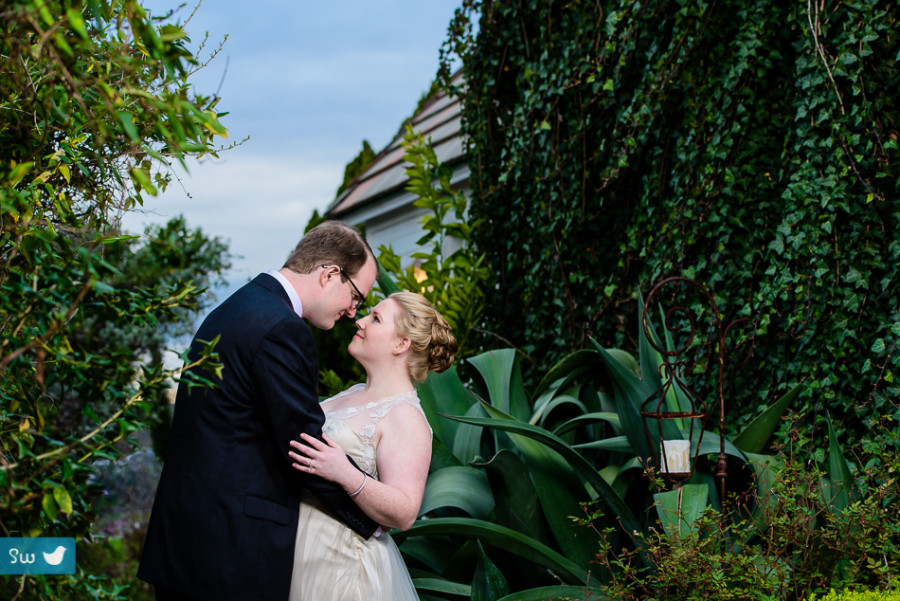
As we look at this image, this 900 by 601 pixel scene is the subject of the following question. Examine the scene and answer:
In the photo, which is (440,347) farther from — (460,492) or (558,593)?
(558,593)

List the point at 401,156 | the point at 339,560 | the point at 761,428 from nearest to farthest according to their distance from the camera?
1. the point at 339,560
2. the point at 761,428
3. the point at 401,156

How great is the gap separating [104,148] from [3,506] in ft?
3.76

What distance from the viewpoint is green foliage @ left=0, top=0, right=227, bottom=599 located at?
50.3 inches

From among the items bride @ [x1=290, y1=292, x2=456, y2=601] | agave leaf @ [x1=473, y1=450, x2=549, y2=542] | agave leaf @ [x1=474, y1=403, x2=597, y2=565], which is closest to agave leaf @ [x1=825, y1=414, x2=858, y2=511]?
agave leaf @ [x1=474, y1=403, x2=597, y2=565]

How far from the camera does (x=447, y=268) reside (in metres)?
5.58

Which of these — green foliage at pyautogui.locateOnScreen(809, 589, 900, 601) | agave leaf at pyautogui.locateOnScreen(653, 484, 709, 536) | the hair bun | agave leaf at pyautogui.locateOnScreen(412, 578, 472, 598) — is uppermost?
the hair bun

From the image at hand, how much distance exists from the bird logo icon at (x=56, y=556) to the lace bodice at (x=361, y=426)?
904 millimetres

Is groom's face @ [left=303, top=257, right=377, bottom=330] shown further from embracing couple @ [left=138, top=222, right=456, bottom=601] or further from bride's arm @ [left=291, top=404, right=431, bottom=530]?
bride's arm @ [left=291, top=404, right=431, bottom=530]

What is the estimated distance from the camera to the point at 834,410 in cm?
373

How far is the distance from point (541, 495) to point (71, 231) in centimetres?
214

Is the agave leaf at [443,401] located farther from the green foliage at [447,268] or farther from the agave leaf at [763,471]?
the green foliage at [447,268]

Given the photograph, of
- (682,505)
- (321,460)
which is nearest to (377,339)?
(321,460)

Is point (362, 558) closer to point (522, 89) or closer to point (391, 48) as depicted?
point (391, 48)

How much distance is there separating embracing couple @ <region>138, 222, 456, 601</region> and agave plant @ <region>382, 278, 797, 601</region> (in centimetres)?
49
